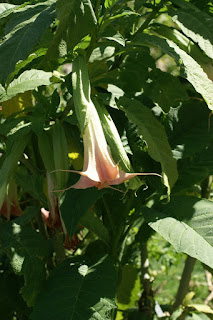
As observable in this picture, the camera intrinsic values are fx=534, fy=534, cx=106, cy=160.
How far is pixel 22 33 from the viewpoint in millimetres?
857

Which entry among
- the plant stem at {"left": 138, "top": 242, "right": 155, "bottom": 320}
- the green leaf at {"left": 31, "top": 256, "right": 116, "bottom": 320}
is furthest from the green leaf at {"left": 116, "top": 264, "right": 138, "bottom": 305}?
the green leaf at {"left": 31, "top": 256, "right": 116, "bottom": 320}

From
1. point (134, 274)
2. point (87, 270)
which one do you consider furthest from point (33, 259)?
point (134, 274)

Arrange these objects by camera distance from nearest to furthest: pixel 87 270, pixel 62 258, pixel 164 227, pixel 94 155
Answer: pixel 94 155, pixel 164 227, pixel 87 270, pixel 62 258

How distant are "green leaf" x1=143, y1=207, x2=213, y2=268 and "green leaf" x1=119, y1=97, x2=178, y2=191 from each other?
0.28 ft

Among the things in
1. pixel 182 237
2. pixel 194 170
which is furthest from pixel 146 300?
pixel 182 237

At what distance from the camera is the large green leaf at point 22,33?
83 centimetres

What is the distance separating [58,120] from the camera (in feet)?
3.46

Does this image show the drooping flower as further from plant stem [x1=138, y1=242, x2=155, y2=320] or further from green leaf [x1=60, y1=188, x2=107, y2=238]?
plant stem [x1=138, y1=242, x2=155, y2=320]

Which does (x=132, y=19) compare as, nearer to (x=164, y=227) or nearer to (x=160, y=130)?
(x=160, y=130)

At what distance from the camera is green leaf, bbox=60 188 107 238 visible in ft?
3.29

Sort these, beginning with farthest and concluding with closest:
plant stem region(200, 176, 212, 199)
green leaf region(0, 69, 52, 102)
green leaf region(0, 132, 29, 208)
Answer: plant stem region(200, 176, 212, 199) < green leaf region(0, 132, 29, 208) < green leaf region(0, 69, 52, 102)

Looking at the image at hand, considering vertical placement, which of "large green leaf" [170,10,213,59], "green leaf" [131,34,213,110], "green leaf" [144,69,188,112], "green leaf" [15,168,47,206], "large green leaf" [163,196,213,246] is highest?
"large green leaf" [170,10,213,59]

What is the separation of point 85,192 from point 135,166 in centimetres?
16

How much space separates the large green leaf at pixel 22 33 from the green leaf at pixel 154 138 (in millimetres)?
231
